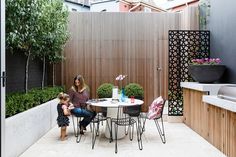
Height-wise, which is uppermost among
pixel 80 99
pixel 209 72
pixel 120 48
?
pixel 120 48

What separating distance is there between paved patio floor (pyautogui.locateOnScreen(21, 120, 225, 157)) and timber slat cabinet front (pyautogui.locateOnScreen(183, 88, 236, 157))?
0.50 ft

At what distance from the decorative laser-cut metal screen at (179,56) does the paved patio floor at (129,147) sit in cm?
132

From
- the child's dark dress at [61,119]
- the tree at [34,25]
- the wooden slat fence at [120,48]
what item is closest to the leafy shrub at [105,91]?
the wooden slat fence at [120,48]

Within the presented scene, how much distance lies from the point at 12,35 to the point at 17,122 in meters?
1.29

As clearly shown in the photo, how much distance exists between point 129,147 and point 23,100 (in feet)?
6.58

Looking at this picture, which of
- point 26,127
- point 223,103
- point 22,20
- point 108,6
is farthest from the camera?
point 108,6

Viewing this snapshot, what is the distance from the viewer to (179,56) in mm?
7051

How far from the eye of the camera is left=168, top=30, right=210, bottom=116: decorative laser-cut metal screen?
695 cm

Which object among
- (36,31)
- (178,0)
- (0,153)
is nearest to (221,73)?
(36,31)

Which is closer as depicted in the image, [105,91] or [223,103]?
[223,103]

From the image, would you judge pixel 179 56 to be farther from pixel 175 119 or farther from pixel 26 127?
pixel 26 127

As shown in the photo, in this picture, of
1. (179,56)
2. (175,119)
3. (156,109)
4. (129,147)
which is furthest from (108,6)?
(129,147)

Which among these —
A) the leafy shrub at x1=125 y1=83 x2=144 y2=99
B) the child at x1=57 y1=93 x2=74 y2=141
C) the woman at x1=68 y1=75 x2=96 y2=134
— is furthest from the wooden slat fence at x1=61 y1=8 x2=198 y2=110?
the child at x1=57 y1=93 x2=74 y2=141

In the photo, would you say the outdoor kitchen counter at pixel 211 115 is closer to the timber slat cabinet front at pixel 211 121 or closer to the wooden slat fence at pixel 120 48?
the timber slat cabinet front at pixel 211 121
